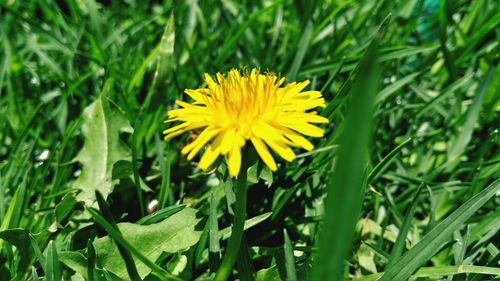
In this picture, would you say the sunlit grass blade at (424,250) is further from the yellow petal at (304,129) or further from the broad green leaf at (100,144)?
the broad green leaf at (100,144)

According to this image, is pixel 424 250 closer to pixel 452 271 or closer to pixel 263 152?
pixel 452 271

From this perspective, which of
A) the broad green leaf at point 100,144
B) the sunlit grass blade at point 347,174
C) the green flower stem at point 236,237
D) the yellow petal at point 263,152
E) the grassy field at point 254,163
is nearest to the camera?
the sunlit grass blade at point 347,174

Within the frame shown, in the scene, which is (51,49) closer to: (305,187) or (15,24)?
(15,24)

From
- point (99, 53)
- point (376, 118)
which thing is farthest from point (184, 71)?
point (376, 118)

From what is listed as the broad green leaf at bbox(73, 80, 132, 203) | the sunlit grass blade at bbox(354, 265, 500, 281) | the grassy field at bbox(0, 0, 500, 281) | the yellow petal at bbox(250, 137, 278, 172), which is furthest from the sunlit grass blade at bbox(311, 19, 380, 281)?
the broad green leaf at bbox(73, 80, 132, 203)

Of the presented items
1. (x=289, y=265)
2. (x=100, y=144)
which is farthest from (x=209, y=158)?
(x=100, y=144)

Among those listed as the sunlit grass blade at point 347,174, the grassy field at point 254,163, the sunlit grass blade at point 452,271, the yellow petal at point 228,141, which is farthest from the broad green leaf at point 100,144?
the sunlit grass blade at point 347,174
